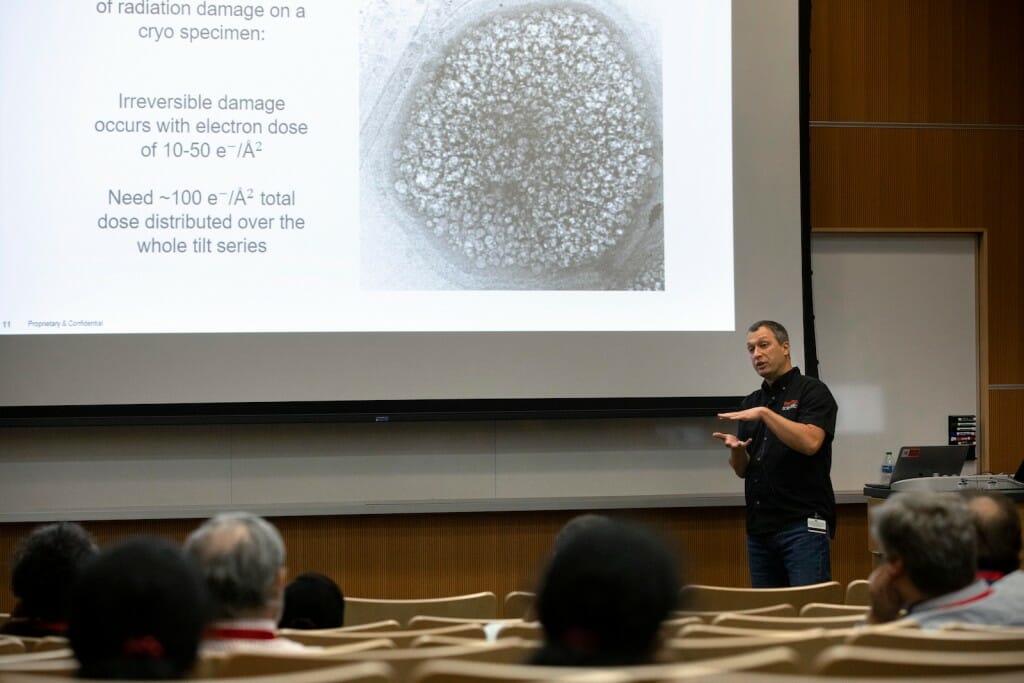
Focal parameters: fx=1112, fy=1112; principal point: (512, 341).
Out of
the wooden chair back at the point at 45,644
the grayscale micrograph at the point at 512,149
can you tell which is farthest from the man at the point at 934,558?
the grayscale micrograph at the point at 512,149

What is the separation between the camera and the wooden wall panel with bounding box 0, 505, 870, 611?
542 cm

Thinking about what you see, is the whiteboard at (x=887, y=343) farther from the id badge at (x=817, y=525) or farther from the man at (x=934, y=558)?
the man at (x=934, y=558)

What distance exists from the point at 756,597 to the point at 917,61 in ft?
12.7

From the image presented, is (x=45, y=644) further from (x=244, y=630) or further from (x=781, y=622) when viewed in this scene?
(x=781, y=622)

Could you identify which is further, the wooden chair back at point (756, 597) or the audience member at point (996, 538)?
the wooden chair back at point (756, 597)

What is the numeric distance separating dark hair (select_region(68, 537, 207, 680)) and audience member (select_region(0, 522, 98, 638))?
3.17 feet

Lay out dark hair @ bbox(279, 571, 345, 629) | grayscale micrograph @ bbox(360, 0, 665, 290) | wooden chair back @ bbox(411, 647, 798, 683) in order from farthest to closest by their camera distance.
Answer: grayscale micrograph @ bbox(360, 0, 665, 290) → dark hair @ bbox(279, 571, 345, 629) → wooden chair back @ bbox(411, 647, 798, 683)

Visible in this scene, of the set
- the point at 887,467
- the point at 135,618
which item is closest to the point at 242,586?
the point at 135,618

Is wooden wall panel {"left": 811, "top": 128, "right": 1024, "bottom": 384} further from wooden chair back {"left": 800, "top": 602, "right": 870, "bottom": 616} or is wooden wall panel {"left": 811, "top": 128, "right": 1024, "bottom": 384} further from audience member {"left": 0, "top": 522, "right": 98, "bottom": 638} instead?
audience member {"left": 0, "top": 522, "right": 98, "bottom": 638}

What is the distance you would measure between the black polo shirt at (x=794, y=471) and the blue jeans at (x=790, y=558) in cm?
5

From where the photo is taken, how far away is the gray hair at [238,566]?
206 centimetres

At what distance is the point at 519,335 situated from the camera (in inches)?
213

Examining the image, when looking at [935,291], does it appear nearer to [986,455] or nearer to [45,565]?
[986,455]

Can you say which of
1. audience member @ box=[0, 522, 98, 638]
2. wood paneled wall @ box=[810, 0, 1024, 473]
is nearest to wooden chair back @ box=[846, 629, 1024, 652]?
audience member @ box=[0, 522, 98, 638]
